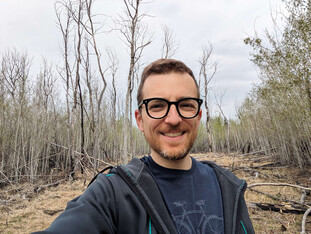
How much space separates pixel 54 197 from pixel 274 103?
10.5 meters

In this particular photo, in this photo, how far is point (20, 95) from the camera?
26.6 ft

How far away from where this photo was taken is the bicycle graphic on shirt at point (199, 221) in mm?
903

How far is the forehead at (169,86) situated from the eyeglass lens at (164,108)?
34 millimetres

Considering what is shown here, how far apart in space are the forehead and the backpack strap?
15.7 inches

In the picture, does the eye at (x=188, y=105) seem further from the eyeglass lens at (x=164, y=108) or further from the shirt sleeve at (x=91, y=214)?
the shirt sleeve at (x=91, y=214)

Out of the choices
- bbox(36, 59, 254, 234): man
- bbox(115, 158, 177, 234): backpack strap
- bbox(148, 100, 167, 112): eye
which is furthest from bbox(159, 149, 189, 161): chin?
bbox(148, 100, 167, 112): eye

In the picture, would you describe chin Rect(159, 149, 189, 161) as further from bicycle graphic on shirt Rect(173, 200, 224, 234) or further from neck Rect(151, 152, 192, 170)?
bicycle graphic on shirt Rect(173, 200, 224, 234)

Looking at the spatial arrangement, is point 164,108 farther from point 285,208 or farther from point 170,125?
point 285,208

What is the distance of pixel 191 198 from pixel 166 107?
0.48 metres

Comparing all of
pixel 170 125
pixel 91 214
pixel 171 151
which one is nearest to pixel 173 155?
pixel 171 151

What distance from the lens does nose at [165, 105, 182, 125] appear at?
3.36ft

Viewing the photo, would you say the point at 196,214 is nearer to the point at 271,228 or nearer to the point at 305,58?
the point at 271,228

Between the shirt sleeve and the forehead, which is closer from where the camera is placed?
the shirt sleeve

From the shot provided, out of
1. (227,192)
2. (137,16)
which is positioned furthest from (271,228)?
(137,16)
